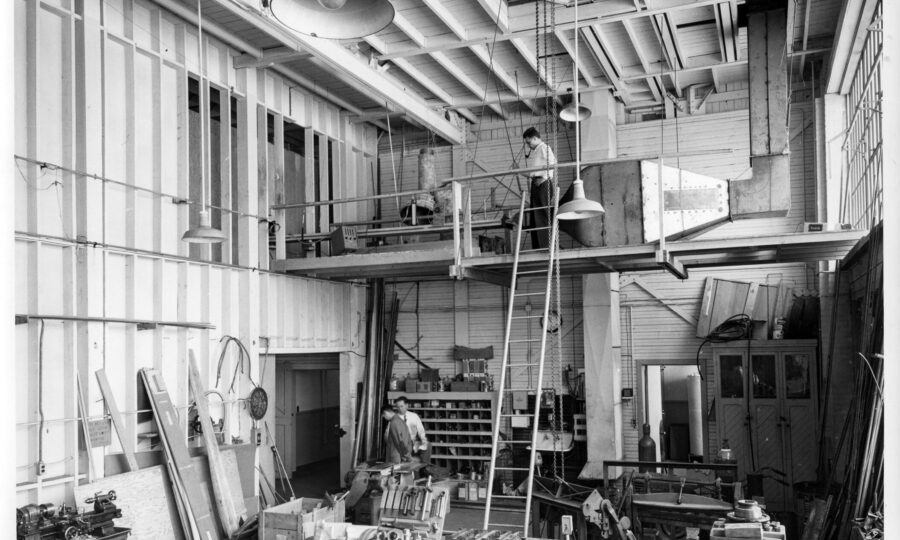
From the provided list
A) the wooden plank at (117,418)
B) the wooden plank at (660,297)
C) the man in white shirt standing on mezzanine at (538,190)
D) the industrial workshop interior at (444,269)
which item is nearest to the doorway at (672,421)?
the industrial workshop interior at (444,269)

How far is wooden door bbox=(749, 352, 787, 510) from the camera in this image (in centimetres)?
1139

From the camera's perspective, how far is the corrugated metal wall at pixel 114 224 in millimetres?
7750

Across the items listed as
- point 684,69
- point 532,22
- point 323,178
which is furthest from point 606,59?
point 323,178

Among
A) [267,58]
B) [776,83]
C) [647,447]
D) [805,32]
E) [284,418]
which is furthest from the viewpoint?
[284,418]

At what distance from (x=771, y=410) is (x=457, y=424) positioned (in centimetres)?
533

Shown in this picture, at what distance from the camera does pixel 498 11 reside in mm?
10062

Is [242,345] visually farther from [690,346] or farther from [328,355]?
[690,346]

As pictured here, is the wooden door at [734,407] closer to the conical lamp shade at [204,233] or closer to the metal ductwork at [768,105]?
the metal ductwork at [768,105]

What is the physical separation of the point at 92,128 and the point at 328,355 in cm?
659

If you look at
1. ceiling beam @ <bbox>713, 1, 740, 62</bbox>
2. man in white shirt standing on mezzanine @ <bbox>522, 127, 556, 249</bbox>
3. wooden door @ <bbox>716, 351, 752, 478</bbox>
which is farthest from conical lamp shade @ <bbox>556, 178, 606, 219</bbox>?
wooden door @ <bbox>716, 351, 752, 478</bbox>

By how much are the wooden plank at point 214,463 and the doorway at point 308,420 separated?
12.0 feet

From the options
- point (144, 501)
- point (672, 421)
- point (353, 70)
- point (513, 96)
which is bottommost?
point (672, 421)

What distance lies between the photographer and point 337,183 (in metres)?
13.8

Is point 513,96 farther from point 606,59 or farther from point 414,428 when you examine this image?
point 414,428
